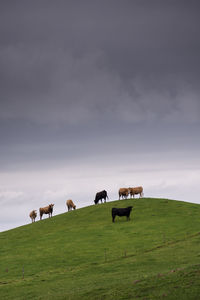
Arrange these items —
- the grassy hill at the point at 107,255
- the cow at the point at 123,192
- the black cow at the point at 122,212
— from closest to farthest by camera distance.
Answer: the grassy hill at the point at 107,255
the black cow at the point at 122,212
the cow at the point at 123,192

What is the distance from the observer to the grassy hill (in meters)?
24.6

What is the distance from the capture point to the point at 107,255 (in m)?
37.8

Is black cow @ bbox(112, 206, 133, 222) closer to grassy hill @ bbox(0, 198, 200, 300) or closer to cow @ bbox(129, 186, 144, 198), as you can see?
grassy hill @ bbox(0, 198, 200, 300)

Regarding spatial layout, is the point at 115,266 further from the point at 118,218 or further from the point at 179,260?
the point at 118,218

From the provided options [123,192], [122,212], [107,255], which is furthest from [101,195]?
[107,255]

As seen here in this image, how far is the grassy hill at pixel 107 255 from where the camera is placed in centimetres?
2459

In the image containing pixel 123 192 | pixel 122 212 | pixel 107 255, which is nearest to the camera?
pixel 107 255

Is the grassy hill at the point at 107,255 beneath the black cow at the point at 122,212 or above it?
beneath

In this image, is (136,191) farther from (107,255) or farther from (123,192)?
(107,255)

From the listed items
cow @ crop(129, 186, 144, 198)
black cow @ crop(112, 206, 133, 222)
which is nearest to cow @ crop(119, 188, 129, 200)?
cow @ crop(129, 186, 144, 198)

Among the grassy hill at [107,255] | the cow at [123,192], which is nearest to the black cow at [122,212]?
the grassy hill at [107,255]

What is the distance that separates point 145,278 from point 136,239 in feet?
54.9

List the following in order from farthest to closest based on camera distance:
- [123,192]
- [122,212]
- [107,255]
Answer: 1. [123,192]
2. [122,212]
3. [107,255]

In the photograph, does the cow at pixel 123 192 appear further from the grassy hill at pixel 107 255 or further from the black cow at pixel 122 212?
the black cow at pixel 122 212
